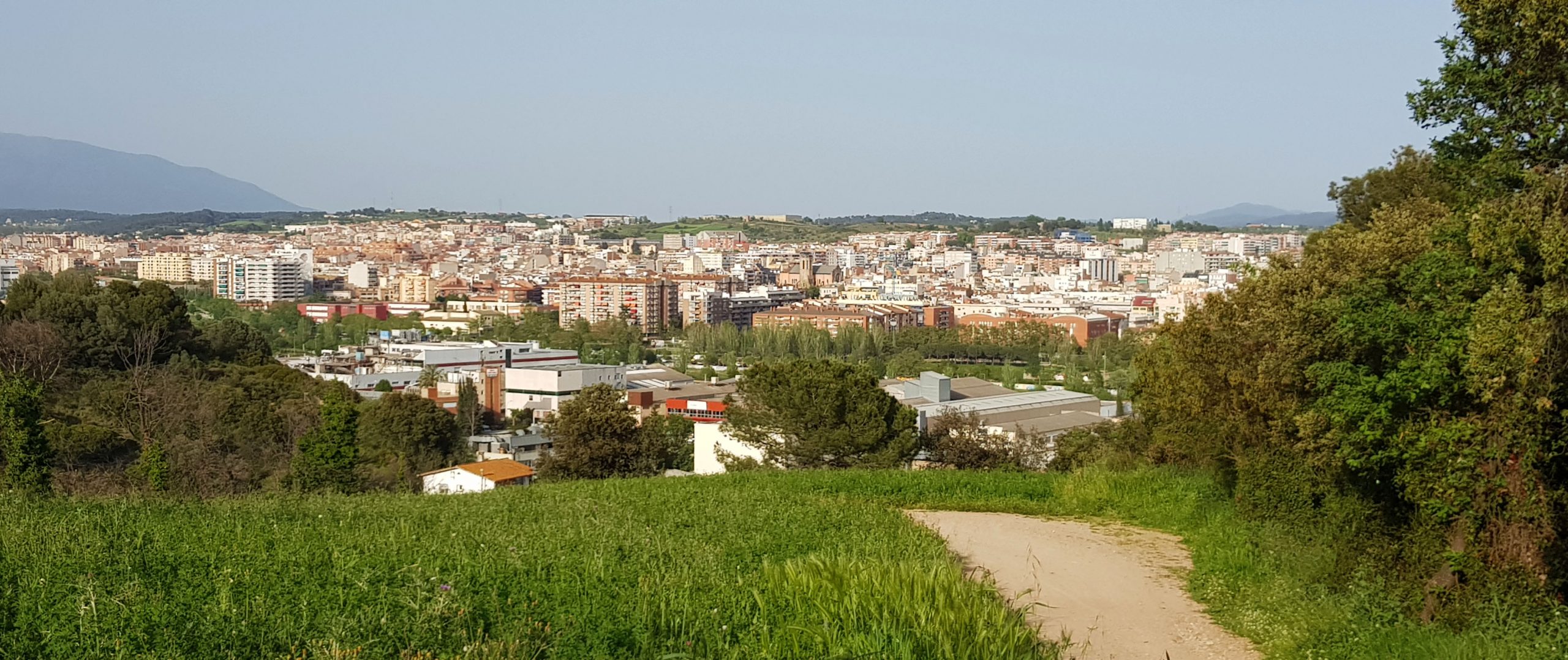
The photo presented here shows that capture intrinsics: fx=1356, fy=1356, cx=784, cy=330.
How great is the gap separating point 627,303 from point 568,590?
291 feet

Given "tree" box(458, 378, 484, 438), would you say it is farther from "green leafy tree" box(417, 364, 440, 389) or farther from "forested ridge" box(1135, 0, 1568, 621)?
"forested ridge" box(1135, 0, 1568, 621)

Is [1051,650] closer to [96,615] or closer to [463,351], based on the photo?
[96,615]

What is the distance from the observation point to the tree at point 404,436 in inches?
1032

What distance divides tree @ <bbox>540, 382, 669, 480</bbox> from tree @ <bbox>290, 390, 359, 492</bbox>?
3.44m

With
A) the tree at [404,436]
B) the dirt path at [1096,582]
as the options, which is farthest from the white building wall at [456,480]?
the dirt path at [1096,582]

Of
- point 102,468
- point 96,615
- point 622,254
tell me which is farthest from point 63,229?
point 96,615

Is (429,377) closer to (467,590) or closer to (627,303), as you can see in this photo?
(627,303)

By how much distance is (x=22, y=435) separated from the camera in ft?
35.1

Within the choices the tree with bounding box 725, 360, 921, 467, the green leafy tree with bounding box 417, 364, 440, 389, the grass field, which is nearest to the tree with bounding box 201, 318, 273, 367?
the green leafy tree with bounding box 417, 364, 440, 389

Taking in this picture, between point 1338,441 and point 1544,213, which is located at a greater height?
point 1544,213

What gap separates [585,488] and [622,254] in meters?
150

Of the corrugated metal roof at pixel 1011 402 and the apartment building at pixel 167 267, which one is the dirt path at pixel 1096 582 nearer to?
the corrugated metal roof at pixel 1011 402

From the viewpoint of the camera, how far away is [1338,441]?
6.71 m

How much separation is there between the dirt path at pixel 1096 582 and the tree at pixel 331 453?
7.77 metres
